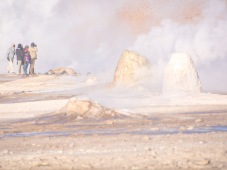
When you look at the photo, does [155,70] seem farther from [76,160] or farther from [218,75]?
[76,160]

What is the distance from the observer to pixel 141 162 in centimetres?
1016

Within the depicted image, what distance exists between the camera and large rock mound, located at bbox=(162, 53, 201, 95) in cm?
2694

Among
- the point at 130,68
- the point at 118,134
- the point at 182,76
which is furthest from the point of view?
the point at 130,68

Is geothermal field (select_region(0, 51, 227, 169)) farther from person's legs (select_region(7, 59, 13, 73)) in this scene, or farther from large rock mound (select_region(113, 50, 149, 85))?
person's legs (select_region(7, 59, 13, 73))

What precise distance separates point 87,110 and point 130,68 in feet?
43.9

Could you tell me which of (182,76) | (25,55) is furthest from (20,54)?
(182,76)

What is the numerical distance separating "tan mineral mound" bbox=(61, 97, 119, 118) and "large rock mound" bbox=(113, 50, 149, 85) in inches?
492

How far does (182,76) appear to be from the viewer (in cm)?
2711

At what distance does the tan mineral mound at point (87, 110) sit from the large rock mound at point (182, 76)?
7.67 meters

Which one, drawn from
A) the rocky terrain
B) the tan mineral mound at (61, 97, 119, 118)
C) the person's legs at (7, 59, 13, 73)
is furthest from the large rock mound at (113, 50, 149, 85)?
the person's legs at (7, 59, 13, 73)

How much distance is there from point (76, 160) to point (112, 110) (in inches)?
358

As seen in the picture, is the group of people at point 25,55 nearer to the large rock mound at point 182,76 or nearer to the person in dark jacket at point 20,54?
the person in dark jacket at point 20,54

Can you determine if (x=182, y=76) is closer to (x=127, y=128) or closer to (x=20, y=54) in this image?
(x=127, y=128)

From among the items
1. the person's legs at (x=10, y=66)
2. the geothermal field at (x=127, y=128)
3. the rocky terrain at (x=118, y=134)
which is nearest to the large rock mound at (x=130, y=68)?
the geothermal field at (x=127, y=128)
